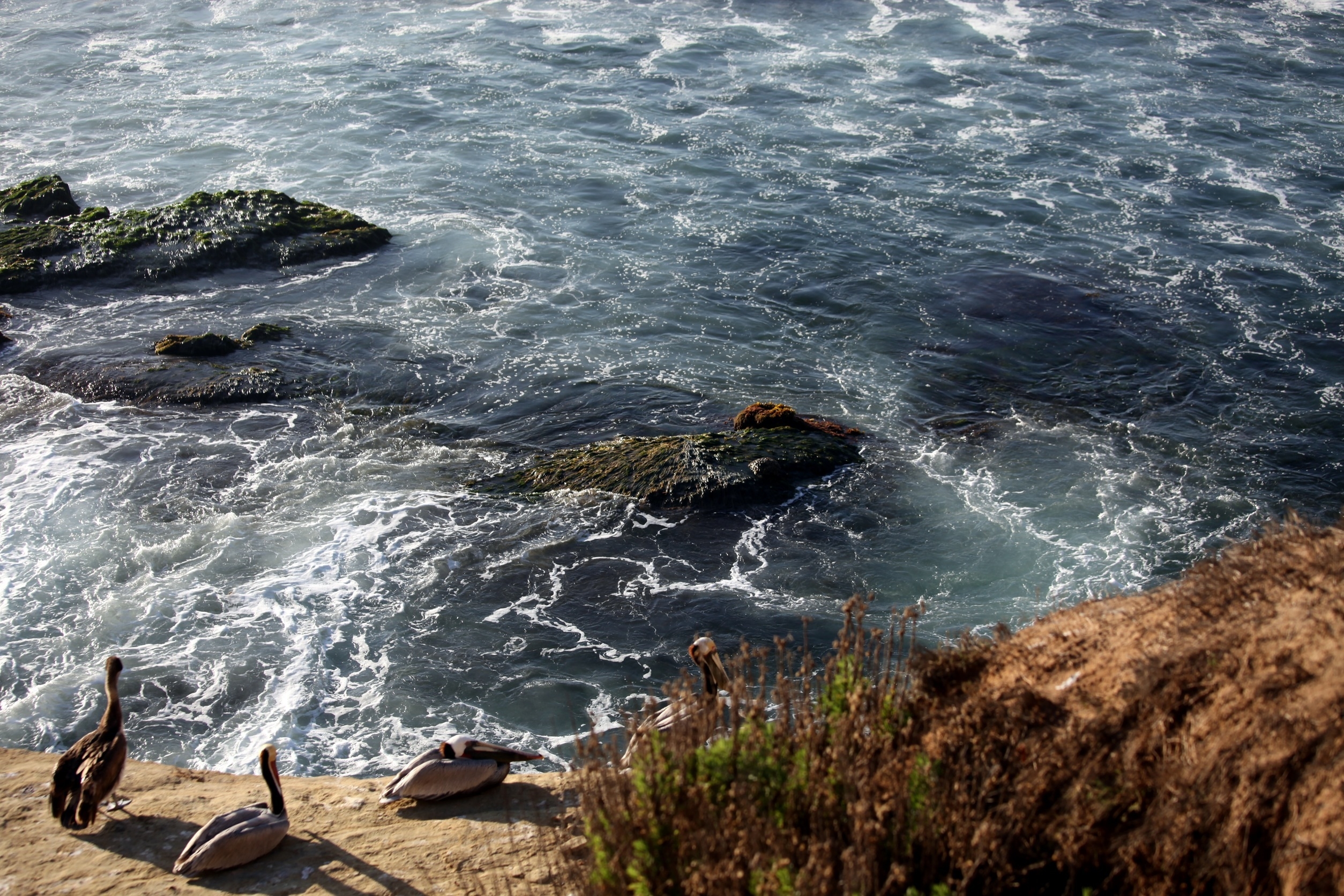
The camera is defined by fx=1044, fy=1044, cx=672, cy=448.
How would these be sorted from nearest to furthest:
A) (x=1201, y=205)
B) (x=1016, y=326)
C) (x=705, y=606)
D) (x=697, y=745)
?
1. (x=697, y=745)
2. (x=705, y=606)
3. (x=1016, y=326)
4. (x=1201, y=205)

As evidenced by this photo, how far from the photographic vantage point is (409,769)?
8.71 meters

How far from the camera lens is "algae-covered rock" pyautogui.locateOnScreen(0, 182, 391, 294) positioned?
22.2 m

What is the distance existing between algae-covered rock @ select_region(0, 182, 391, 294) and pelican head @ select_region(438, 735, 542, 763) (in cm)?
1708

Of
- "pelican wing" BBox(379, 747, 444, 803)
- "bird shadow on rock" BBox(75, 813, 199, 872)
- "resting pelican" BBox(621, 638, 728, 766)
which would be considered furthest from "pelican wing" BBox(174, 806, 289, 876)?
"resting pelican" BBox(621, 638, 728, 766)

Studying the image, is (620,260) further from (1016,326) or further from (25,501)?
(25,501)

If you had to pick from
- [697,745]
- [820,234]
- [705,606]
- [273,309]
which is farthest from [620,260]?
[697,745]

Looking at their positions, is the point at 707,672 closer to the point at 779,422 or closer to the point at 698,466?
the point at 698,466

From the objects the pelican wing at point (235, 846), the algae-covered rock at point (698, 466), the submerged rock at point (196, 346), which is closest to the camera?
the pelican wing at point (235, 846)

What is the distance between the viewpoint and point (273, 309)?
826 inches

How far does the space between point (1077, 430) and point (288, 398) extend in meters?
13.2

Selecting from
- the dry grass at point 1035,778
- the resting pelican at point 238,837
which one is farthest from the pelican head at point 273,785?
the dry grass at point 1035,778

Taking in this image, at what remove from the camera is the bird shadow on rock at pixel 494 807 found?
332 inches

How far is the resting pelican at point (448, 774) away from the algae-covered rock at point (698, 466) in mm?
6277

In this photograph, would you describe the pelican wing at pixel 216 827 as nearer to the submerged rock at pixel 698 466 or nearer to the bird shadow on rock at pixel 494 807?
the bird shadow on rock at pixel 494 807
